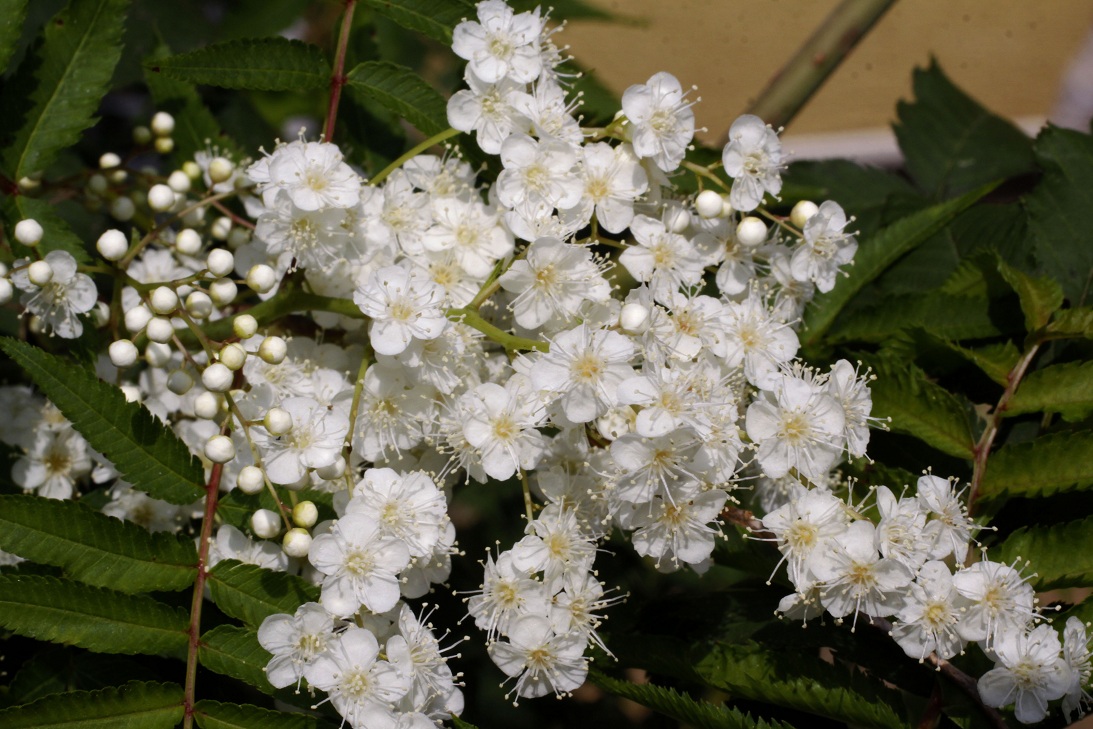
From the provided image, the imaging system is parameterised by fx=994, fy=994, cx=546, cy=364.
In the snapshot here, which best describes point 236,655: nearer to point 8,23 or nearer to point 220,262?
point 220,262

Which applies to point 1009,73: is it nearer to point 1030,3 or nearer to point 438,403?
point 1030,3

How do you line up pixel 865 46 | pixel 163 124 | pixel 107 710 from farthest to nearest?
pixel 865 46
pixel 163 124
pixel 107 710

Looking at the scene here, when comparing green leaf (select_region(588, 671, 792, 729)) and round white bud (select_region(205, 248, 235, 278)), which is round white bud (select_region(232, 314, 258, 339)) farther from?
green leaf (select_region(588, 671, 792, 729))

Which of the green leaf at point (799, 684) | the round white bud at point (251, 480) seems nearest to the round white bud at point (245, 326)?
the round white bud at point (251, 480)

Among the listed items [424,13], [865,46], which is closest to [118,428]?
[424,13]

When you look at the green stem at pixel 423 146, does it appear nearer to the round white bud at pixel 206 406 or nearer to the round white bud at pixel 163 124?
the round white bud at pixel 206 406

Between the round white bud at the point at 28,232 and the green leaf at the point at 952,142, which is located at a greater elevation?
the green leaf at the point at 952,142

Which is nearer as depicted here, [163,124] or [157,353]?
[157,353]
